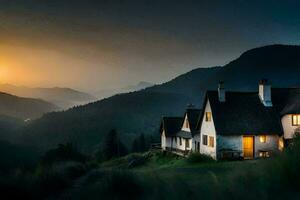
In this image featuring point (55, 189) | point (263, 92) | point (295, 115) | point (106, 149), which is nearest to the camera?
point (55, 189)

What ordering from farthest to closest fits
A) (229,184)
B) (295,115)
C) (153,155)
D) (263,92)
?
(153,155), (263,92), (295,115), (229,184)

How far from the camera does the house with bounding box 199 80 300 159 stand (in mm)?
39938

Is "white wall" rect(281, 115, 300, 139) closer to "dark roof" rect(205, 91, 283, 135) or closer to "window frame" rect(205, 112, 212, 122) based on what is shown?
"dark roof" rect(205, 91, 283, 135)

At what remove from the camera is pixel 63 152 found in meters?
69.1

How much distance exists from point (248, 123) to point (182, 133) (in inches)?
547

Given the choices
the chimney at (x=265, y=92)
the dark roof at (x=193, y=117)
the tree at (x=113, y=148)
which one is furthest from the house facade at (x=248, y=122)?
the tree at (x=113, y=148)

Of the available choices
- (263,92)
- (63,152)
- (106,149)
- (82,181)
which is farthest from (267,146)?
(106,149)

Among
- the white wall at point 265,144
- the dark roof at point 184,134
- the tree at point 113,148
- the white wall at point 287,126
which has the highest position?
the white wall at point 287,126

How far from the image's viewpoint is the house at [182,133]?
49.2 metres

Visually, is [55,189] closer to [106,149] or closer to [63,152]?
[63,152]

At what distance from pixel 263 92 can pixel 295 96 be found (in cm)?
326

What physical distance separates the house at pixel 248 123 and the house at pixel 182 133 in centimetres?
638

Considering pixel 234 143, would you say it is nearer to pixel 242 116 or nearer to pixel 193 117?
pixel 242 116

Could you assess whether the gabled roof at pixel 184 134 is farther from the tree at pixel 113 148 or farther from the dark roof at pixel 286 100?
the tree at pixel 113 148
